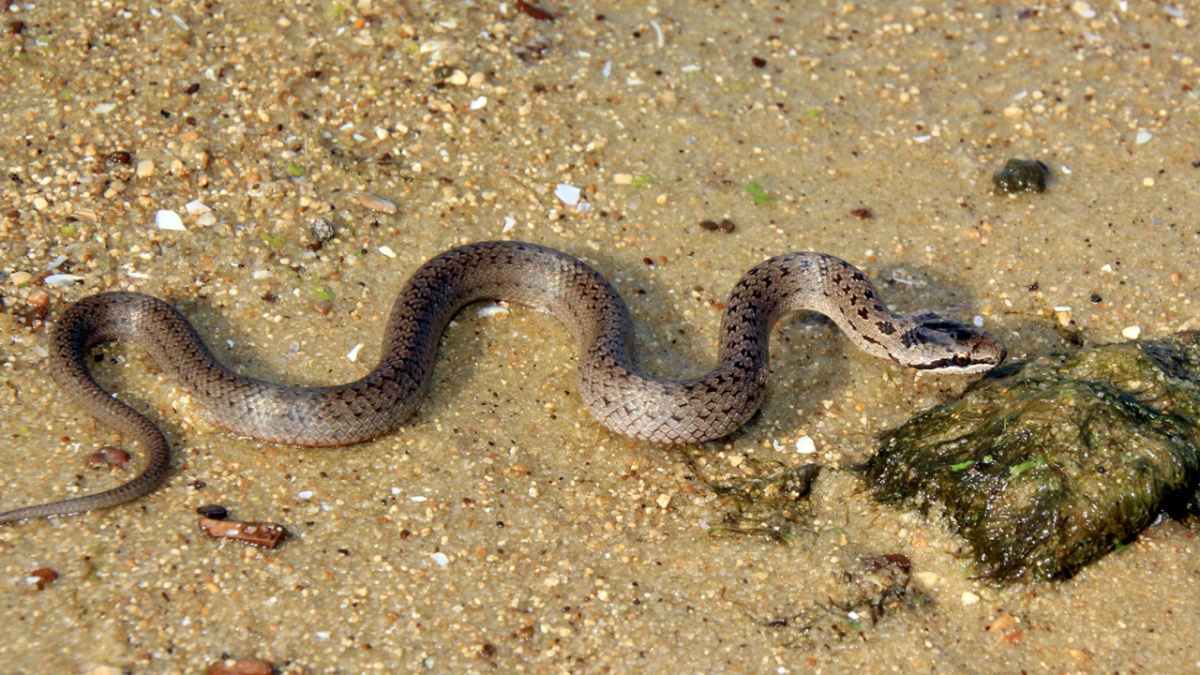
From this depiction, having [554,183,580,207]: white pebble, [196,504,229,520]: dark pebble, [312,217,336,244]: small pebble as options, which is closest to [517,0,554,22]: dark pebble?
[554,183,580,207]: white pebble

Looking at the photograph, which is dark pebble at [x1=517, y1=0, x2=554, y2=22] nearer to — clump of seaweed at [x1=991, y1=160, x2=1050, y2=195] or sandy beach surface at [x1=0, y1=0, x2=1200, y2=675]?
sandy beach surface at [x1=0, y1=0, x2=1200, y2=675]

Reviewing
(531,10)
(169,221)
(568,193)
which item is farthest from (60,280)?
(531,10)

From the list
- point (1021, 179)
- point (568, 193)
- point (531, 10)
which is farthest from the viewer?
point (531, 10)

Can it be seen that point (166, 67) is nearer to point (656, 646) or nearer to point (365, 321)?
point (365, 321)

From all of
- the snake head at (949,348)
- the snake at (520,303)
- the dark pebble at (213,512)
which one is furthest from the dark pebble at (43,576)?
the snake head at (949,348)

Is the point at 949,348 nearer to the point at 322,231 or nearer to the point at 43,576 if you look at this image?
the point at 322,231
